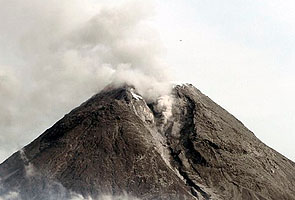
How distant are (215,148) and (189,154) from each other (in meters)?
6.11

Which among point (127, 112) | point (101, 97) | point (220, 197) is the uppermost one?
point (101, 97)

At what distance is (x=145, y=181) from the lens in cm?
13950

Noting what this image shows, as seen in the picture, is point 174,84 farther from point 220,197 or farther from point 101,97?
point 220,197

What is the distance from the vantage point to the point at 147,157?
478 feet

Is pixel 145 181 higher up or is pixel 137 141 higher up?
pixel 137 141

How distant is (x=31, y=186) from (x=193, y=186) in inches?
1377

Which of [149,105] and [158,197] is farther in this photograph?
[149,105]

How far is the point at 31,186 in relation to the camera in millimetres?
143000

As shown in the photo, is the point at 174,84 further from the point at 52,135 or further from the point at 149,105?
the point at 52,135

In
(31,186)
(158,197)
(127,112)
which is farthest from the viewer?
(127,112)

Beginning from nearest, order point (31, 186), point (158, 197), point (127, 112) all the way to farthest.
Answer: point (158, 197), point (31, 186), point (127, 112)

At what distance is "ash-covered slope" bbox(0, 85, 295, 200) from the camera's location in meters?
139

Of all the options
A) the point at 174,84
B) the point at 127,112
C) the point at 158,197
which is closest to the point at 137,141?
the point at 127,112

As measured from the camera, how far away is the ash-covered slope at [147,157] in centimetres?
13862
